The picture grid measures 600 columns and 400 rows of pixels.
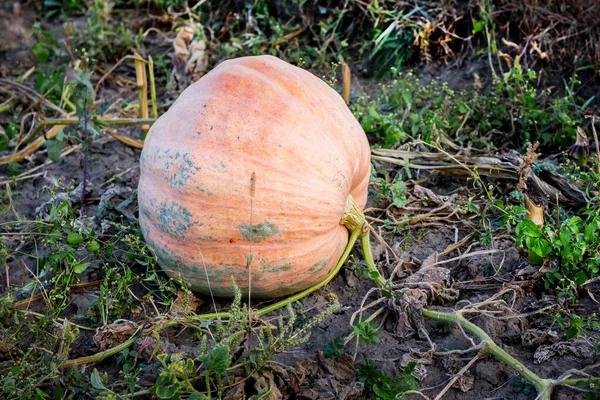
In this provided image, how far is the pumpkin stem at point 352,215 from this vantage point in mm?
2820

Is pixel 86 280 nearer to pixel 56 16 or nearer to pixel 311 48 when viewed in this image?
pixel 311 48

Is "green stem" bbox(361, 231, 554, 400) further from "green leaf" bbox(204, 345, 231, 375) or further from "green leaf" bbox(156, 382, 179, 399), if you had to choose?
"green leaf" bbox(156, 382, 179, 399)

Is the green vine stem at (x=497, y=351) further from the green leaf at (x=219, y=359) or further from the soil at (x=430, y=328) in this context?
the green leaf at (x=219, y=359)

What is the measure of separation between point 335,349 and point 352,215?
23.7 inches

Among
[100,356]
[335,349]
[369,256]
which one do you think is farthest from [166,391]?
[369,256]

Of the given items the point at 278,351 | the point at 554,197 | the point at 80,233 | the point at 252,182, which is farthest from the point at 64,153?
the point at 554,197

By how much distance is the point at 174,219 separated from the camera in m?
2.65

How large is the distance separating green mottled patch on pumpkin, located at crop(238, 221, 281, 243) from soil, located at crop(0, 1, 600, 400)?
0.44m

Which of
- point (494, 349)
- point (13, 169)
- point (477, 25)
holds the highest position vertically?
point (477, 25)

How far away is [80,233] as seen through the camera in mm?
3041

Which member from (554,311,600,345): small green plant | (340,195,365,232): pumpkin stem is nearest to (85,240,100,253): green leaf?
(340,195,365,232): pumpkin stem

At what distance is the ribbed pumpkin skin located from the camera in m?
2.58

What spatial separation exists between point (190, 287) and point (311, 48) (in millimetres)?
2428

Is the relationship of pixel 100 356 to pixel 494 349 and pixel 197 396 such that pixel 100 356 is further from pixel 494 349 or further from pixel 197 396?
pixel 494 349
